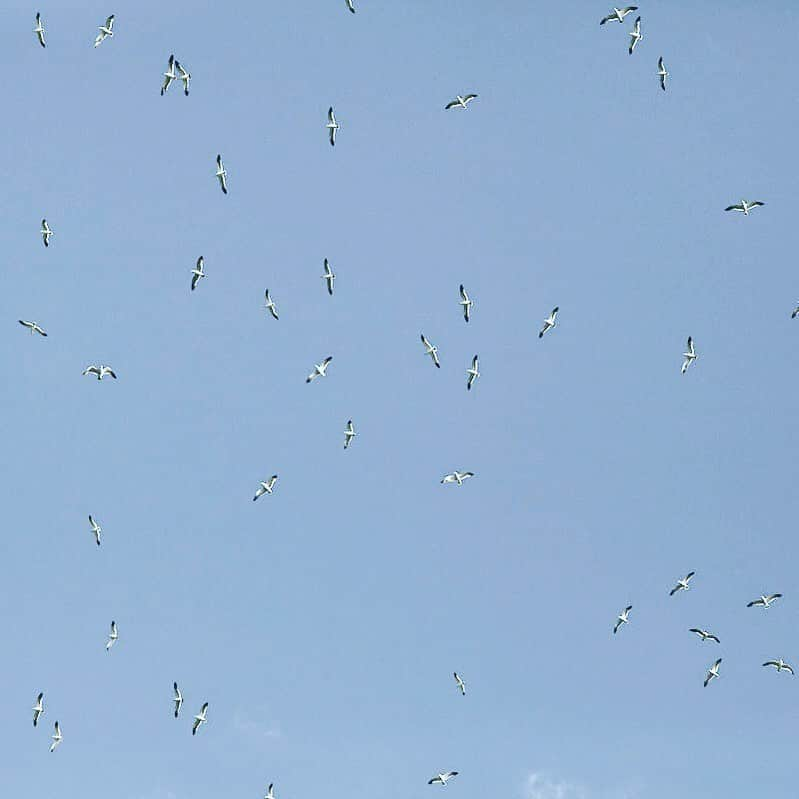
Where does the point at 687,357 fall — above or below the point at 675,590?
above

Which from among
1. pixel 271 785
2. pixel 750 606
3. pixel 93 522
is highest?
pixel 93 522

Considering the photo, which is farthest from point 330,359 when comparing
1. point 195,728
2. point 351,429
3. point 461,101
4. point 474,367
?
point 195,728

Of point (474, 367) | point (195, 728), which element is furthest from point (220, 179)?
point (195, 728)

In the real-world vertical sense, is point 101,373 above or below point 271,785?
above

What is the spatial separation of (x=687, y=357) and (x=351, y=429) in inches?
1515

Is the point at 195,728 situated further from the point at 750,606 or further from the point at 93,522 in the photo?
the point at 750,606

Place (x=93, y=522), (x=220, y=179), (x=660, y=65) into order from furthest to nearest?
1. (x=93, y=522)
2. (x=220, y=179)
3. (x=660, y=65)

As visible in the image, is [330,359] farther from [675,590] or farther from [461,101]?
[675,590]

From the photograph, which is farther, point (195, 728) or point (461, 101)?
point (195, 728)

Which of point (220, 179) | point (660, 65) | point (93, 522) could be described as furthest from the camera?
point (93, 522)

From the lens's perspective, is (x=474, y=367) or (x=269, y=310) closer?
(x=269, y=310)

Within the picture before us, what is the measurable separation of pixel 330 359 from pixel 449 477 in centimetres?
1910

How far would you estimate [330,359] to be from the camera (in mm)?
143375

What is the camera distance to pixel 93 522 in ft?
472
